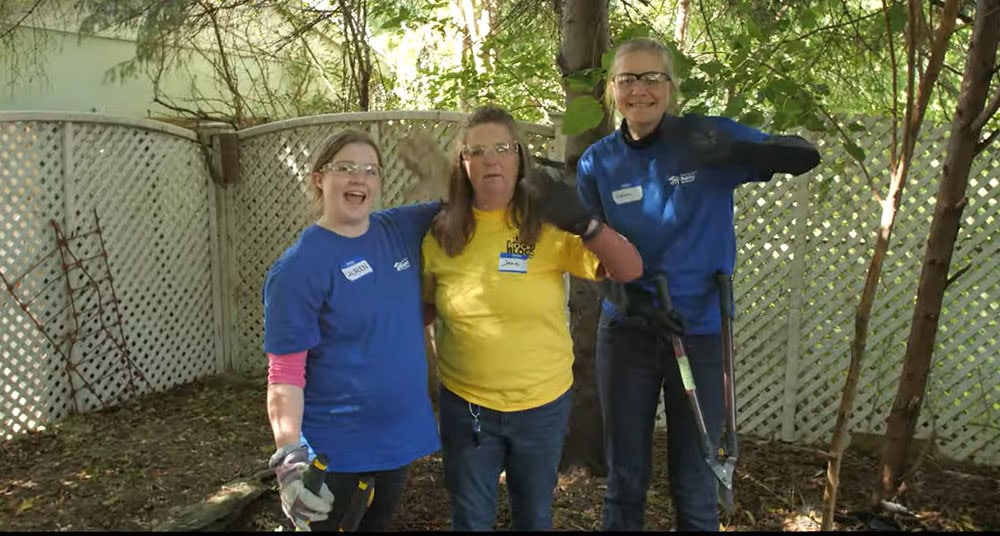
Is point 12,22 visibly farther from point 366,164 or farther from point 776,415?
point 776,415

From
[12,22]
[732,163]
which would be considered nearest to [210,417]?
[12,22]

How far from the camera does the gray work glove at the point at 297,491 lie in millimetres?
1807

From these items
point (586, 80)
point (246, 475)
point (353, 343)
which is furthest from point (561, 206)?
point (246, 475)

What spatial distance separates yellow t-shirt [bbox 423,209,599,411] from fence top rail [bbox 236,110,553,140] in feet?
9.64

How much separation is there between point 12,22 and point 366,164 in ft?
17.5

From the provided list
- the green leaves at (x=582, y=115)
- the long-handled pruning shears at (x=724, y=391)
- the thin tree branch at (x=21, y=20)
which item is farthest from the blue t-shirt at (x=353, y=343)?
the thin tree branch at (x=21, y=20)

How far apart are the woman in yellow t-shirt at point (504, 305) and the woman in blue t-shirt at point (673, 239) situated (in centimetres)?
21

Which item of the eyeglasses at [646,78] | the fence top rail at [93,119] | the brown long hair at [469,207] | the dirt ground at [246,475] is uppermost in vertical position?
the fence top rail at [93,119]

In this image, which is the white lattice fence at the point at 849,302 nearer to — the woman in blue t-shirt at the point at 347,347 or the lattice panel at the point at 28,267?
the woman in blue t-shirt at the point at 347,347

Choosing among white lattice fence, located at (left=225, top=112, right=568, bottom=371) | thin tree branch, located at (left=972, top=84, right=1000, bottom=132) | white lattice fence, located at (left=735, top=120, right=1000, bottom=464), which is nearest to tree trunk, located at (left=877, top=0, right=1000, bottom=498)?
thin tree branch, located at (left=972, top=84, right=1000, bottom=132)

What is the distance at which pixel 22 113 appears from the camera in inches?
190

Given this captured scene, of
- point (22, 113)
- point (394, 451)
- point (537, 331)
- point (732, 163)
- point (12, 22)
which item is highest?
point (12, 22)

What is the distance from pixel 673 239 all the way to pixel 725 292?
21cm

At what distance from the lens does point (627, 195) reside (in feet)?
7.52
